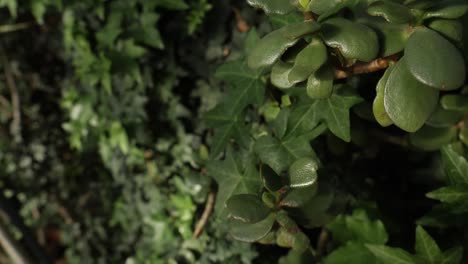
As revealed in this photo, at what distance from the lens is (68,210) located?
6.14 feet

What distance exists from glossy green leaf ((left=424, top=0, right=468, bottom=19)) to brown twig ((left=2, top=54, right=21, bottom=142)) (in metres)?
1.57

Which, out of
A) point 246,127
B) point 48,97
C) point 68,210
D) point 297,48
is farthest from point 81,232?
point 297,48

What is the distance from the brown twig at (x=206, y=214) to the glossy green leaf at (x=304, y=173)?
423 millimetres

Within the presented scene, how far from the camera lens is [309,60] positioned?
0.67 metres

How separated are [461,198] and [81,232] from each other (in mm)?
1327

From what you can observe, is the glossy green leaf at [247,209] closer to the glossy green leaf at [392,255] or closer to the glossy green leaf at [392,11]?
the glossy green leaf at [392,255]

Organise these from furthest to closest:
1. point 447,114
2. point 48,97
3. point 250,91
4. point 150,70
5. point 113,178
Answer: point 48,97, point 113,178, point 150,70, point 250,91, point 447,114

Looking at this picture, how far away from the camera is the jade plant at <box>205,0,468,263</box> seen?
2.15 ft

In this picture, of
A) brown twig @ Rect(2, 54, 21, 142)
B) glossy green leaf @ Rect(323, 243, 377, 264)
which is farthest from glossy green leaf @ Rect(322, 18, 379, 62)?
brown twig @ Rect(2, 54, 21, 142)

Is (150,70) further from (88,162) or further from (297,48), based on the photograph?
(297,48)

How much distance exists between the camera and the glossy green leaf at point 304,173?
756 mm

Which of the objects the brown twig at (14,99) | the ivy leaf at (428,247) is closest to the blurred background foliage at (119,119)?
the brown twig at (14,99)

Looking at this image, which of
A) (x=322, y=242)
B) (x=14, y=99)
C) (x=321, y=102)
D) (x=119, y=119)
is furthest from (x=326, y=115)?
(x=14, y=99)

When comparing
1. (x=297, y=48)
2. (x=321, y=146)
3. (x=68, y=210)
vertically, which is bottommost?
(x=68, y=210)
